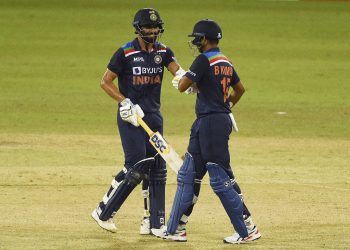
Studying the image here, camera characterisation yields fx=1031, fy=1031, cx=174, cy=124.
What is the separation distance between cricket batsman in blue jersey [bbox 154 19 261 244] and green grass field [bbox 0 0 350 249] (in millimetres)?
275

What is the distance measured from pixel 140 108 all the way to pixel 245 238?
1562 millimetres

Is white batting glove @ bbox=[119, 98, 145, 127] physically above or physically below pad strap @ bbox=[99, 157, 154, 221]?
above

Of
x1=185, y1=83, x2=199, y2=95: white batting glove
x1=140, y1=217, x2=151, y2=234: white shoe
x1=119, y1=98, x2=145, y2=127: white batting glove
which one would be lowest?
x1=140, y1=217, x2=151, y2=234: white shoe

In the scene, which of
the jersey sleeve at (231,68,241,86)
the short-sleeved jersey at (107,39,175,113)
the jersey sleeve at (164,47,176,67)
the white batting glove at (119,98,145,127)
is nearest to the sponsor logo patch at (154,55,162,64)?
the short-sleeved jersey at (107,39,175,113)

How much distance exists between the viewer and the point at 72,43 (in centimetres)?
2636

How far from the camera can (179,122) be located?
18.8 meters

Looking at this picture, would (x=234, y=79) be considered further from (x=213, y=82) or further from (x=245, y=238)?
(x=245, y=238)

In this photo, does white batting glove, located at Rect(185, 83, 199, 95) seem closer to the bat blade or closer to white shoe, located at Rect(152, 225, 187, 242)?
the bat blade

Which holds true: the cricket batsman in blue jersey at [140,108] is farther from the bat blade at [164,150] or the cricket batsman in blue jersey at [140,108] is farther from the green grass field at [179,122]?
the green grass field at [179,122]

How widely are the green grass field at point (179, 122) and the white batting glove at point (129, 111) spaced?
1.13 m

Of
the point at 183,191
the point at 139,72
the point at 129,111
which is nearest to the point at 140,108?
the point at 129,111

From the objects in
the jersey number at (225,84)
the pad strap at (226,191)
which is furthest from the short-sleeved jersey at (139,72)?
the pad strap at (226,191)

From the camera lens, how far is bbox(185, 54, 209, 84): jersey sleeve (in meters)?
9.34

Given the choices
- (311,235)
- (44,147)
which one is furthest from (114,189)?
(44,147)
